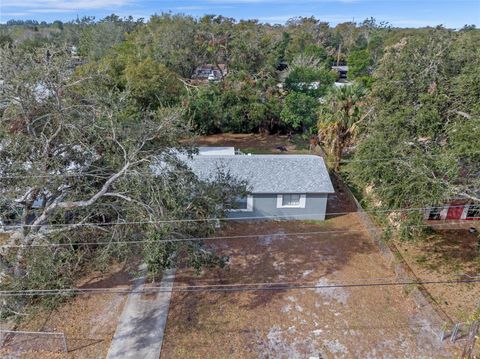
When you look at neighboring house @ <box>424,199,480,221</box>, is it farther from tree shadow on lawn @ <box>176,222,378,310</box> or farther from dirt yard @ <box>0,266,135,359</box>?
dirt yard @ <box>0,266,135,359</box>

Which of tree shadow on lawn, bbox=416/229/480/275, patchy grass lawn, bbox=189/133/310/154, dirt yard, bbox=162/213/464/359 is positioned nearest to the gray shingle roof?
dirt yard, bbox=162/213/464/359

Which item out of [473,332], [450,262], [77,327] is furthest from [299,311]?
[450,262]

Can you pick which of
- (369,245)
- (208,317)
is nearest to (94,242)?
(208,317)

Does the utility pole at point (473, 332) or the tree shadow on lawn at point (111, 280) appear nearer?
the utility pole at point (473, 332)

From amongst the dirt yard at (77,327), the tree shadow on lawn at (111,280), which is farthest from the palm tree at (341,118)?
the dirt yard at (77,327)

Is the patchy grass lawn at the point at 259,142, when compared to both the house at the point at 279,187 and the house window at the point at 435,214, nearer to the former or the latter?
the house at the point at 279,187

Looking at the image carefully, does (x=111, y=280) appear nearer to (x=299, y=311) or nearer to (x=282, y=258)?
(x=282, y=258)

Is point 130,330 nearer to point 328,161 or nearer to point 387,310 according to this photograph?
point 387,310

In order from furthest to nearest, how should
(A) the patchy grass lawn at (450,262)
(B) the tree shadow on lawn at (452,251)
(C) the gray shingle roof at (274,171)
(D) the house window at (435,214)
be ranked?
1. (D) the house window at (435,214)
2. (C) the gray shingle roof at (274,171)
3. (B) the tree shadow on lawn at (452,251)
4. (A) the patchy grass lawn at (450,262)
